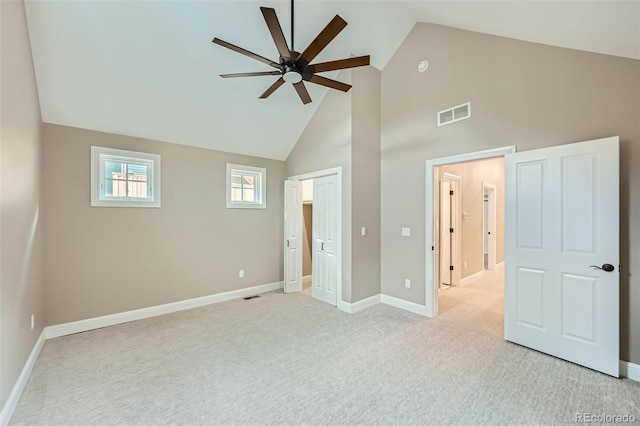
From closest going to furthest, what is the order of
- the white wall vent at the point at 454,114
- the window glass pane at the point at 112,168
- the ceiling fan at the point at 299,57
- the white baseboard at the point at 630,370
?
the ceiling fan at the point at 299,57, the white baseboard at the point at 630,370, the white wall vent at the point at 454,114, the window glass pane at the point at 112,168

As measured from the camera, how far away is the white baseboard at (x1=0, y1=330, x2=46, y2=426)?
1856 millimetres

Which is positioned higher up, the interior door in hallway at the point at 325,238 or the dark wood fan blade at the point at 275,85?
the dark wood fan blade at the point at 275,85

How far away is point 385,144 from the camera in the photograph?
4.35 m

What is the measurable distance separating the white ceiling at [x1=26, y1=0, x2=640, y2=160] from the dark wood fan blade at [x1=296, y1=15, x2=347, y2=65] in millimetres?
1211

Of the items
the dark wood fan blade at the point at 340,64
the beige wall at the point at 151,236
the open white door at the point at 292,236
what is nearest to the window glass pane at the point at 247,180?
the beige wall at the point at 151,236

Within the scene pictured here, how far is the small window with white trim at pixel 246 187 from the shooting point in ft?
15.5

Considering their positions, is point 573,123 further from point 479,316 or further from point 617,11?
point 479,316

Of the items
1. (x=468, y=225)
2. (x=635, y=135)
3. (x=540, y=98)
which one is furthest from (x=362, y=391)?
(x=468, y=225)

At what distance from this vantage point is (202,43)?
3.15 m

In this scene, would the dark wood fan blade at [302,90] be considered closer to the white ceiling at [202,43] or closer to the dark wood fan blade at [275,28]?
the dark wood fan blade at [275,28]

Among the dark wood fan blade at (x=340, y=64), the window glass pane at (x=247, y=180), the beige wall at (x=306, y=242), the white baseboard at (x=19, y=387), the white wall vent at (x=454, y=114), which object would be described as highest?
the dark wood fan blade at (x=340, y=64)

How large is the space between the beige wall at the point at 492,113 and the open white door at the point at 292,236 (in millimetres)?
1626

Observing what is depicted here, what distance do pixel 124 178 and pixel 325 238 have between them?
3.05 m

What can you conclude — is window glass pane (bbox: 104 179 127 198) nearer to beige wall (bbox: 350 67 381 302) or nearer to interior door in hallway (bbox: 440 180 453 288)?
beige wall (bbox: 350 67 381 302)
